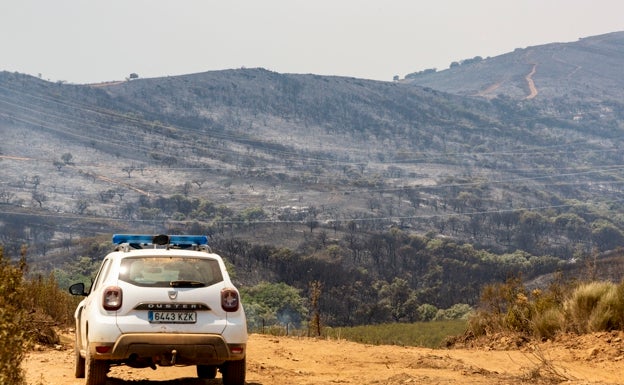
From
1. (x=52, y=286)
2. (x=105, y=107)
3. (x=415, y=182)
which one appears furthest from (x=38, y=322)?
(x=105, y=107)

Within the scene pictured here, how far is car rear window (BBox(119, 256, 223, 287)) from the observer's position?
10086mm

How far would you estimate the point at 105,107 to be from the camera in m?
197

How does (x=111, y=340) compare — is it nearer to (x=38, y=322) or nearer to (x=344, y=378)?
(x=344, y=378)

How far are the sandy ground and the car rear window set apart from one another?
1.61 metres

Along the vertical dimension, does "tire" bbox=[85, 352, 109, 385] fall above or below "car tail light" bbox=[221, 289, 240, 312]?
below

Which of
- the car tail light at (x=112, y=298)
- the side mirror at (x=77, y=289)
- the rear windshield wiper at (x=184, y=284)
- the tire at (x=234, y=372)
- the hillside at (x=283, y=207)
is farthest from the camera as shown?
the hillside at (x=283, y=207)

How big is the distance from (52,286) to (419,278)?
79586 mm

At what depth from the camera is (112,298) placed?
32.4 ft

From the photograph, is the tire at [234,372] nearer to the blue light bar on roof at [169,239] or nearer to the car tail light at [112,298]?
the car tail light at [112,298]

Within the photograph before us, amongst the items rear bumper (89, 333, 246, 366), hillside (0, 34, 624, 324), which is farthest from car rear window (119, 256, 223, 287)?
hillside (0, 34, 624, 324)

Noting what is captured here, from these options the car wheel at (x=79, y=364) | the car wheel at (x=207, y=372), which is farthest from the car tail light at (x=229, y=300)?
the car wheel at (x=79, y=364)

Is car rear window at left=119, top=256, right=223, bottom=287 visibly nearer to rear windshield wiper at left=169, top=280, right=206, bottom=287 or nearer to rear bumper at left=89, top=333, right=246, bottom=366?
rear windshield wiper at left=169, top=280, right=206, bottom=287

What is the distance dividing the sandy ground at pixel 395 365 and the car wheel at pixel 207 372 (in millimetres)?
180

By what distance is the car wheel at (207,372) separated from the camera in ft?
39.2
